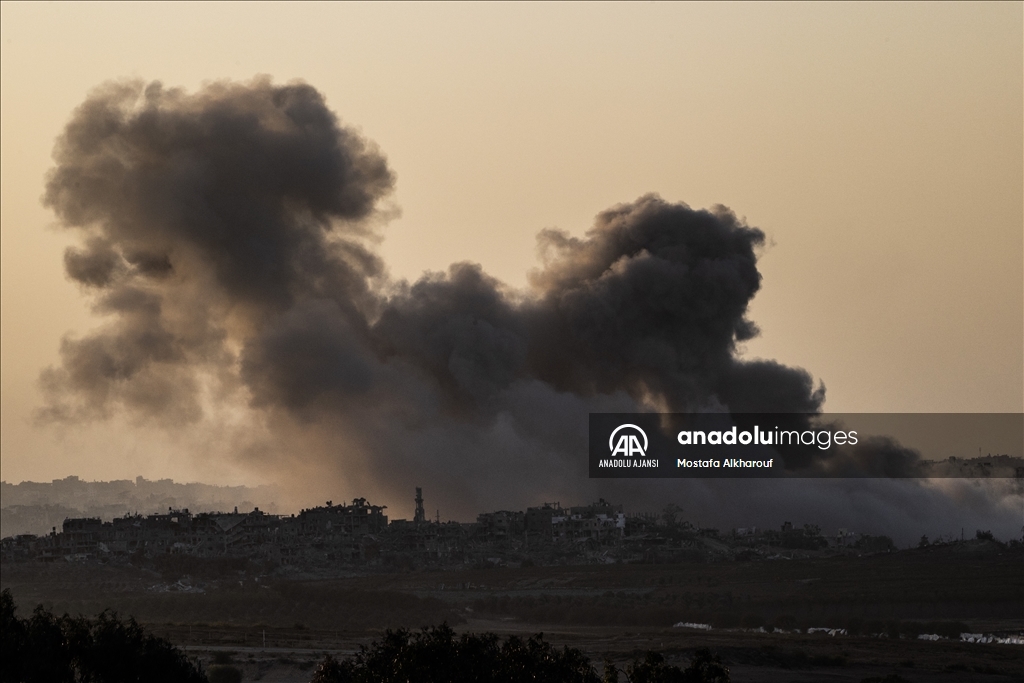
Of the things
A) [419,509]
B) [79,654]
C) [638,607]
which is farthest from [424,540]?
[79,654]

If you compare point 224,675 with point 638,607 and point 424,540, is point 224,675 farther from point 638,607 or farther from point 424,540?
point 424,540

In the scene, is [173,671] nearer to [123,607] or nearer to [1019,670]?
[1019,670]

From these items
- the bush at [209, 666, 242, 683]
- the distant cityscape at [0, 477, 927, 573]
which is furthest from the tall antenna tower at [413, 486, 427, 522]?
the bush at [209, 666, 242, 683]

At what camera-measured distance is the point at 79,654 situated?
53.5m

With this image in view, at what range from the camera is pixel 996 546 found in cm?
13388

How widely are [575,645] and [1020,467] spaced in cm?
5843

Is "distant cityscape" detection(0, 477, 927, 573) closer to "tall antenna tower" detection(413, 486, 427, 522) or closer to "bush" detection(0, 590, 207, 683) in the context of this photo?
"tall antenna tower" detection(413, 486, 427, 522)

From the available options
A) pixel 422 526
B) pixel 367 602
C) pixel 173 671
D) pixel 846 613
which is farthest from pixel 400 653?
pixel 422 526

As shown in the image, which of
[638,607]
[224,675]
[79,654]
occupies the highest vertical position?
[638,607]

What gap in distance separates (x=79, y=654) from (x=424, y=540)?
109937mm

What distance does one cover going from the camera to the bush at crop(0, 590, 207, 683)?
51.8m

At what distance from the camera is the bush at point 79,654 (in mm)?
51750

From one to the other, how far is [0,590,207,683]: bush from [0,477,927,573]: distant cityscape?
9484 centimetres

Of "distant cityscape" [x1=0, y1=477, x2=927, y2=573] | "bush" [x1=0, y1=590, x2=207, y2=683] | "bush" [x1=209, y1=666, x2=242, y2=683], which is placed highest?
"distant cityscape" [x1=0, y1=477, x2=927, y2=573]
